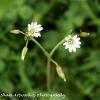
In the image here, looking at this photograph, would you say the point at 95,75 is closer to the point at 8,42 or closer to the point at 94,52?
the point at 94,52

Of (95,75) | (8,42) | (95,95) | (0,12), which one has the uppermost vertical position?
(0,12)

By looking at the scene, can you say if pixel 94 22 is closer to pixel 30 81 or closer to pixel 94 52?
pixel 94 52

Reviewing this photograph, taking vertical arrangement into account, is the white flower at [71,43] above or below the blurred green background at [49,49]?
below

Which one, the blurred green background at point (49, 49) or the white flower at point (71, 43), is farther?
the blurred green background at point (49, 49)

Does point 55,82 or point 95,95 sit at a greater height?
point 55,82

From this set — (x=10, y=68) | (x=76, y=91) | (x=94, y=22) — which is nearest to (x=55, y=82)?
(x=76, y=91)

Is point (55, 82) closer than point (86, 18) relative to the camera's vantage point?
Yes

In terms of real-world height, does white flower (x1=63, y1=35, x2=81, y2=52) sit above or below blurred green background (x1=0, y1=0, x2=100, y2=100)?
below
